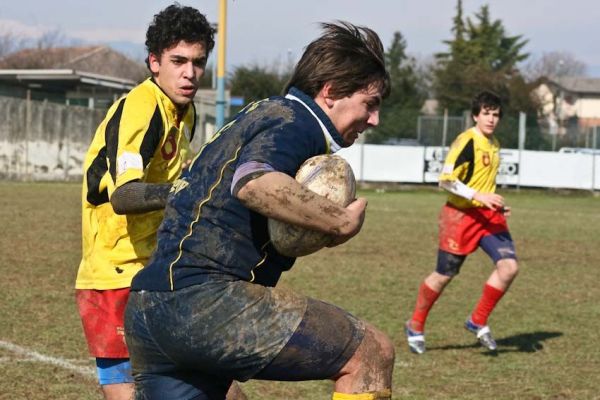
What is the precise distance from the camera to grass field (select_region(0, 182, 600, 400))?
7.36m

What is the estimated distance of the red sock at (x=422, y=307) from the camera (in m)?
8.87

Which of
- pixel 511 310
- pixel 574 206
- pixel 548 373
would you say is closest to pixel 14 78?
pixel 574 206

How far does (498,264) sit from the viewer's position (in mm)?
9148

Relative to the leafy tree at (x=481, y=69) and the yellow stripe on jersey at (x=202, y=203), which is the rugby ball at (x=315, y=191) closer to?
the yellow stripe on jersey at (x=202, y=203)

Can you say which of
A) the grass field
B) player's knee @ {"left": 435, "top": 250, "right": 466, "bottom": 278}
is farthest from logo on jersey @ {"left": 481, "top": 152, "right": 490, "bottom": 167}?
the grass field

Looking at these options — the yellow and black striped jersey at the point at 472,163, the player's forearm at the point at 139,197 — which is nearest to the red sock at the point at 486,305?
the yellow and black striped jersey at the point at 472,163

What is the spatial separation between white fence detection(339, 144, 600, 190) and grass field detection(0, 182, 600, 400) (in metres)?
13.5

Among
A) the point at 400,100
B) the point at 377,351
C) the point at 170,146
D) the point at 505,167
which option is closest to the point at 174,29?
the point at 170,146

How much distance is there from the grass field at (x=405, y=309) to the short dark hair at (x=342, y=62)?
3.68 metres

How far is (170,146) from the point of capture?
16.9ft

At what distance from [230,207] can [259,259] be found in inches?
8.8

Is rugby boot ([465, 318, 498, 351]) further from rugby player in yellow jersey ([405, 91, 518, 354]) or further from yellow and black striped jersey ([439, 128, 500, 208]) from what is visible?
yellow and black striped jersey ([439, 128, 500, 208])

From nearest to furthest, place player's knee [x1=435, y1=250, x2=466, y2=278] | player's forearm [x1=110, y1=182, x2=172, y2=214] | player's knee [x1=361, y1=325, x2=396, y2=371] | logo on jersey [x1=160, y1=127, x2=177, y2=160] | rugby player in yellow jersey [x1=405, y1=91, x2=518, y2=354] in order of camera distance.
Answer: player's knee [x1=361, y1=325, x2=396, y2=371] < player's forearm [x1=110, y1=182, x2=172, y2=214] < logo on jersey [x1=160, y1=127, x2=177, y2=160] < rugby player in yellow jersey [x1=405, y1=91, x2=518, y2=354] < player's knee [x1=435, y1=250, x2=466, y2=278]

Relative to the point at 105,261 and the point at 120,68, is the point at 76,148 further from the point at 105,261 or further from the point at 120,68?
the point at 120,68
